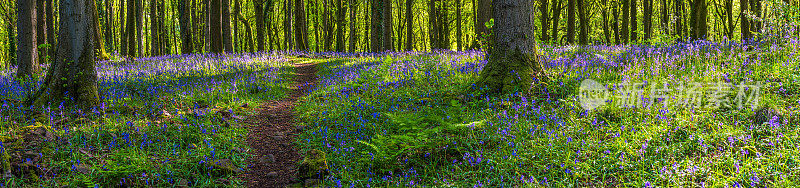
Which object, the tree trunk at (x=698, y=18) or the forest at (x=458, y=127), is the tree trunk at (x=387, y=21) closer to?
the forest at (x=458, y=127)

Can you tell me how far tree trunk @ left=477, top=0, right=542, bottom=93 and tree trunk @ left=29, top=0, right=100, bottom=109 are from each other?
230 inches

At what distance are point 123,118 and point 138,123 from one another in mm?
278

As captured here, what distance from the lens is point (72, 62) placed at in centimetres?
603

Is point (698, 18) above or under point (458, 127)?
above

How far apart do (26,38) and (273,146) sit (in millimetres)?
8155

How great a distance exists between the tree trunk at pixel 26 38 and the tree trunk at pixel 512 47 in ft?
33.3

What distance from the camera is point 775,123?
348 cm

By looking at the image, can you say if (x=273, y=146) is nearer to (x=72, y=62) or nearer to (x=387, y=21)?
(x=72, y=62)

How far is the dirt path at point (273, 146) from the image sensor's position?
4.36 m

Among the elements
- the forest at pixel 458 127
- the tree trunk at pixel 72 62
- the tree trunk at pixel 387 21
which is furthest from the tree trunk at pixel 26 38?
the tree trunk at pixel 387 21

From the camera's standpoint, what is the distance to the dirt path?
4.36 metres

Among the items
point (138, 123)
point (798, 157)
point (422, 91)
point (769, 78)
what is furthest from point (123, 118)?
point (769, 78)

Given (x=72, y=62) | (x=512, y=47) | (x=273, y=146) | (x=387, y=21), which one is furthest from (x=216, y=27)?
(x=512, y=47)

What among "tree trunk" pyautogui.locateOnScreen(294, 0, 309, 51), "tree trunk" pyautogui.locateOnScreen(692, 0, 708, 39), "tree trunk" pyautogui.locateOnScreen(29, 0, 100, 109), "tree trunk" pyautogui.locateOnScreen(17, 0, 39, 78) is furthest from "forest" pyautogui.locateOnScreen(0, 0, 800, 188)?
"tree trunk" pyautogui.locateOnScreen(294, 0, 309, 51)
